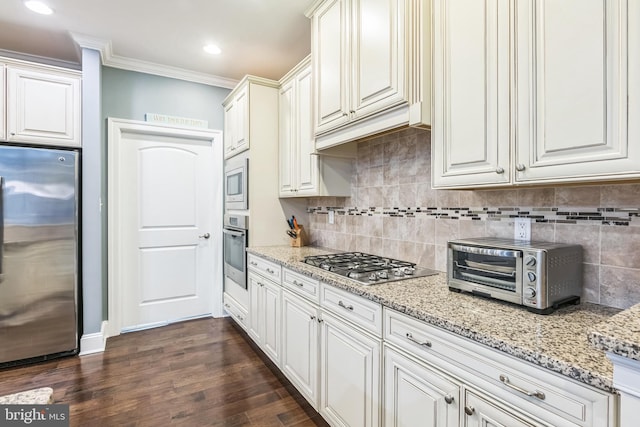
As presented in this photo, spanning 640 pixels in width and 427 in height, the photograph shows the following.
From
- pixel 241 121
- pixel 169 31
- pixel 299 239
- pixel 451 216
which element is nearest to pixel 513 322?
pixel 451 216

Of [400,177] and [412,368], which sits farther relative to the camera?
[400,177]

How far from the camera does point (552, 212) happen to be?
1404 mm

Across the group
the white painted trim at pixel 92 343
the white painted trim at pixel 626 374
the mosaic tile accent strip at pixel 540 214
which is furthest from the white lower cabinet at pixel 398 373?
the white painted trim at pixel 92 343

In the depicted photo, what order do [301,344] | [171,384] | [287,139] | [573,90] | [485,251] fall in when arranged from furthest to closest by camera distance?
[287,139], [171,384], [301,344], [485,251], [573,90]

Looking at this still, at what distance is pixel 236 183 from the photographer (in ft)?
10.8

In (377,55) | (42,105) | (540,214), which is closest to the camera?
(540,214)

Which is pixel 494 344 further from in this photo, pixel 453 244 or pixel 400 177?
pixel 400 177

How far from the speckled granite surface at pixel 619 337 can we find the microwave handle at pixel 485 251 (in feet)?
1.47

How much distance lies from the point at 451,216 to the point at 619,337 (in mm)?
1212

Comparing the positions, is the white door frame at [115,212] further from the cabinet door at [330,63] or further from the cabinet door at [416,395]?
the cabinet door at [416,395]

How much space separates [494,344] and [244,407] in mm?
1740

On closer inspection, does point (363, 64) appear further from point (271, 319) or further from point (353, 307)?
point (271, 319)

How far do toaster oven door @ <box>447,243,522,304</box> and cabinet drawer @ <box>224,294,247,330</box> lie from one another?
2154 millimetres

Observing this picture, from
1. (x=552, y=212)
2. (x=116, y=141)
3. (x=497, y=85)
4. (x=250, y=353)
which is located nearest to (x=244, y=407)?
(x=250, y=353)
